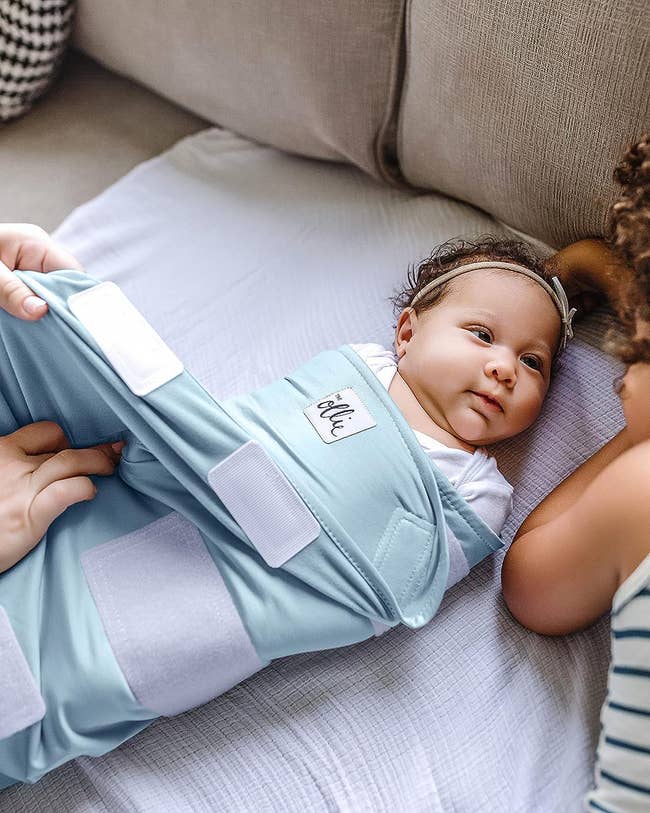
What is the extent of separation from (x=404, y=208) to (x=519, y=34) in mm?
341

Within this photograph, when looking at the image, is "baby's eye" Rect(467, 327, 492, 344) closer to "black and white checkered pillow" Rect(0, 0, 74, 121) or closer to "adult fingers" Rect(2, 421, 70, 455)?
"adult fingers" Rect(2, 421, 70, 455)

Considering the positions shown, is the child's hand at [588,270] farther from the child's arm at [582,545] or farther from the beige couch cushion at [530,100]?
the child's arm at [582,545]

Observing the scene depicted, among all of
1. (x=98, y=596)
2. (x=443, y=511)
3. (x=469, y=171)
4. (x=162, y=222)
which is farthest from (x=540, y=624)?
(x=162, y=222)

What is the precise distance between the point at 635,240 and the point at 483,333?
0.23 metres

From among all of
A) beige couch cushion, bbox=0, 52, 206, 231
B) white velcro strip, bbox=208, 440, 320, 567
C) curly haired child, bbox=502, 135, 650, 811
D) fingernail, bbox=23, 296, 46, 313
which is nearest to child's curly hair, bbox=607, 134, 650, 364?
curly haired child, bbox=502, 135, 650, 811

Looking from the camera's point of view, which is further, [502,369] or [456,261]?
[456,261]


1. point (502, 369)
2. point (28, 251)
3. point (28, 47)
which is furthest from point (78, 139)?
point (502, 369)

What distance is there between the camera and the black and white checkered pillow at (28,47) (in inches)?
50.1

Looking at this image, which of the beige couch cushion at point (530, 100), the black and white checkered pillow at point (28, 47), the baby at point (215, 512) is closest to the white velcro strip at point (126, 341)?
the baby at point (215, 512)

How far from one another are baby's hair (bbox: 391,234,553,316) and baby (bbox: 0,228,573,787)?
74 mm

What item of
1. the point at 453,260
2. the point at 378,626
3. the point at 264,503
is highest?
the point at 453,260

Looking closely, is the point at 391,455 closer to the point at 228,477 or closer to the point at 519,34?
the point at 228,477

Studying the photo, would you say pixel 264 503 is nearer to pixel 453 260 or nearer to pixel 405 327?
pixel 405 327

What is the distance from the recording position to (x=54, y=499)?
0.85 meters
